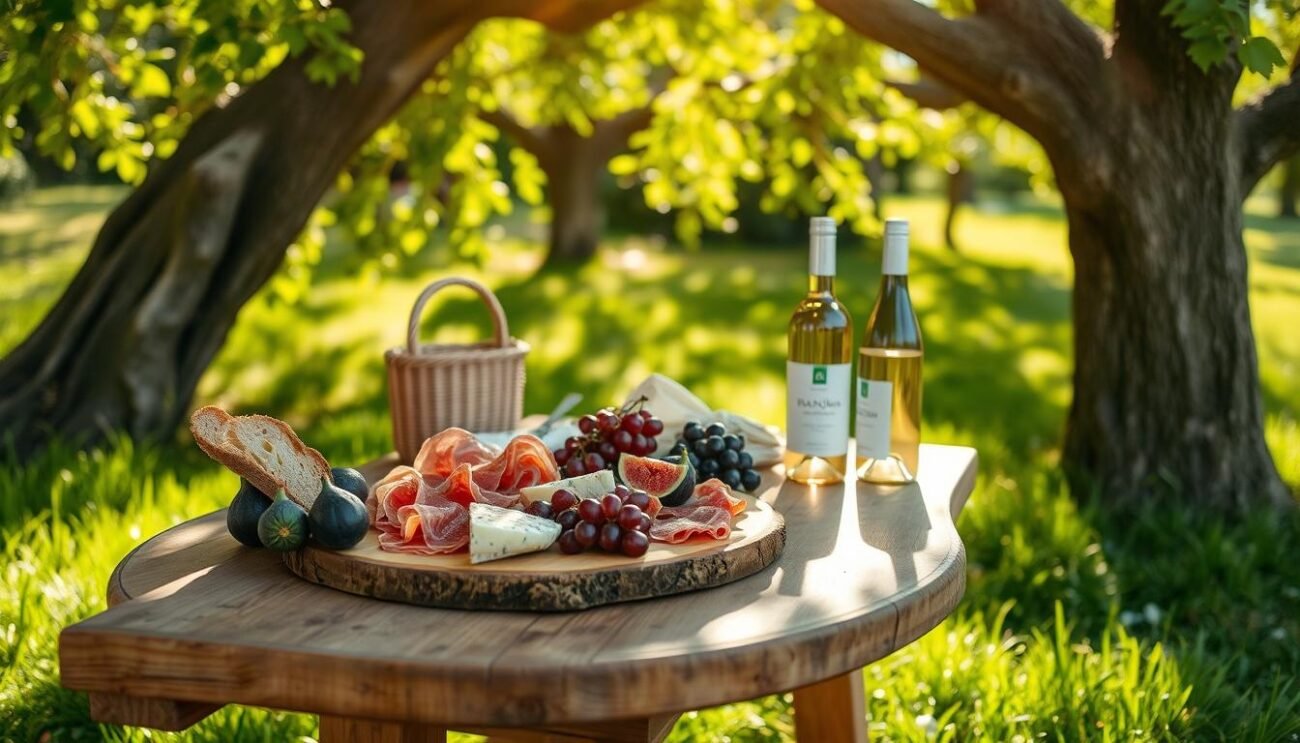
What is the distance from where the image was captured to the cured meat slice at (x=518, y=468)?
2.12 meters

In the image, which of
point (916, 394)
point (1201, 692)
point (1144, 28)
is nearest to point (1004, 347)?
point (1144, 28)

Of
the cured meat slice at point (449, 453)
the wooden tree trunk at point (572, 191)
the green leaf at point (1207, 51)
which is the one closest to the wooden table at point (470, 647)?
the cured meat slice at point (449, 453)

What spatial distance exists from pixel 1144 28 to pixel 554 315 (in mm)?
5543

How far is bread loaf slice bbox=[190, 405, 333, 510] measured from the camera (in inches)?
77.4

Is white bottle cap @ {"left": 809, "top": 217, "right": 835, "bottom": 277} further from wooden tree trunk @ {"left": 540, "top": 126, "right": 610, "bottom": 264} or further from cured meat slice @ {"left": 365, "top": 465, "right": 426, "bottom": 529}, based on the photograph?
wooden tree trunk @ {"left": 540, "top": 126, "right": 610, "bottom": 264}

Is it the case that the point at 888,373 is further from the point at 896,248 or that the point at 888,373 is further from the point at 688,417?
the point at 688,417

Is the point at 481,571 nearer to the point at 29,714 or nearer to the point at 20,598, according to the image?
the point at 29,714

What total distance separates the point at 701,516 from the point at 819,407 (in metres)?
0.57

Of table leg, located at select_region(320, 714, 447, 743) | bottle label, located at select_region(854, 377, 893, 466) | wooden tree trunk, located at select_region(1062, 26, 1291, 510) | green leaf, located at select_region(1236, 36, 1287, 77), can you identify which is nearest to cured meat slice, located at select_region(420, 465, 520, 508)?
table leg, located at select_region(320, 714, 447, 743)

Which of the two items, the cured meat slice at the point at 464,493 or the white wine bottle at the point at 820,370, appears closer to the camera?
the cured meat slice at the point at 464,493

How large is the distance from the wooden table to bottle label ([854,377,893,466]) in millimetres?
544

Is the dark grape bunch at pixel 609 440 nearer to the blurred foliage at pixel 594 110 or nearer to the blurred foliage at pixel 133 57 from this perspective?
the blurred foliage at pixel 133 57

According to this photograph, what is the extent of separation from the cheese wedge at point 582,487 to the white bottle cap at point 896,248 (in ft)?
2.73

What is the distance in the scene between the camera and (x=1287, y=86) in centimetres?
455
